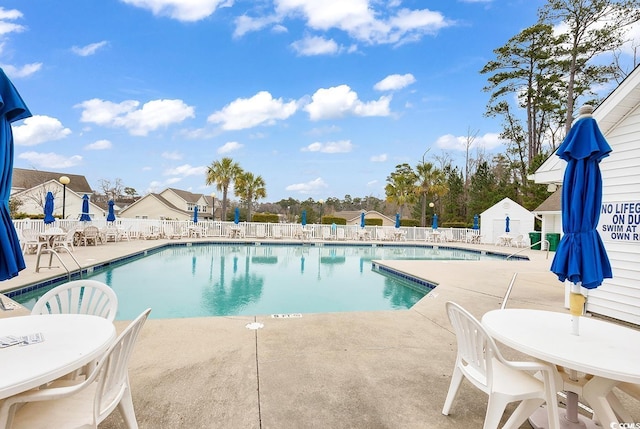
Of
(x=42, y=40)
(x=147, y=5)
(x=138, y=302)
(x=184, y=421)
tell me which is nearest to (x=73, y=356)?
(x=184, y=421)

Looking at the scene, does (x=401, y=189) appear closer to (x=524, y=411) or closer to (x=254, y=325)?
(x=254, y=325)

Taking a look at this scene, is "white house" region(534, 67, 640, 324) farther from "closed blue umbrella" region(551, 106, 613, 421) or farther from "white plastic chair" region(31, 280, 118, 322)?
"white plastic chair" region(31, 280, 118, 322)

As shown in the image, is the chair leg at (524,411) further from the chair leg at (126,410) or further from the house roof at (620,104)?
the house roof at (620,104)

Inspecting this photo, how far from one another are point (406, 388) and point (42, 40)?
1741 cm

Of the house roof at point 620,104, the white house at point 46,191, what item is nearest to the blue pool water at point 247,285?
the house roof at point 620,104

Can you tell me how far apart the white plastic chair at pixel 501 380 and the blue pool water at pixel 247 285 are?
394 centimetres

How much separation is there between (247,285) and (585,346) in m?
6.45

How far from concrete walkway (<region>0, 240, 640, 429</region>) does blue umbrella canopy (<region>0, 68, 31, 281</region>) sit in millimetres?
1090

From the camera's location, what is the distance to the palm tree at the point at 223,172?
25000 mm

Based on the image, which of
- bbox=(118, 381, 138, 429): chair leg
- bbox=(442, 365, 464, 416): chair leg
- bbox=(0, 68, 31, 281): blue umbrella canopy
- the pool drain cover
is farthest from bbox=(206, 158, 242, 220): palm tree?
bbox=(442, 365, 464, 416): chair leg

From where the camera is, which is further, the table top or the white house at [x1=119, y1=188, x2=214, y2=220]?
the white house at [x1=119, y1=188, x2=214, y2=220]

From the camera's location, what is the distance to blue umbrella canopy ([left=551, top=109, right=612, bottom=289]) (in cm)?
220

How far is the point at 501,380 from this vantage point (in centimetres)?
185

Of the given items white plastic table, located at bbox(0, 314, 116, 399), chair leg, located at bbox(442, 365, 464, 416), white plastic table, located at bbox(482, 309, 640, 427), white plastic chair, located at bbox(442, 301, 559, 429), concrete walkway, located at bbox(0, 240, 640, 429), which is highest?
white plastic table, located at bbox(0, 314, 116, 399)
